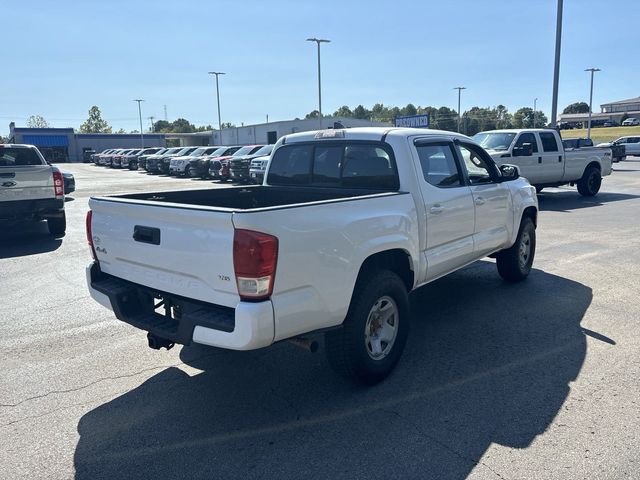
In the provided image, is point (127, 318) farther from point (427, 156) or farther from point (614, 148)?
point (614, 148)

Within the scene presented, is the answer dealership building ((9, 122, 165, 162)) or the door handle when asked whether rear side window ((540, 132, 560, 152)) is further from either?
dealership building ((9, 122, 165, 162))

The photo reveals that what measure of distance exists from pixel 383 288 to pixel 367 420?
0.95 m

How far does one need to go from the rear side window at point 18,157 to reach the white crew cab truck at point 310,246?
6515 mm

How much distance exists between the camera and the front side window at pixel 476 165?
Answer: 567 cm

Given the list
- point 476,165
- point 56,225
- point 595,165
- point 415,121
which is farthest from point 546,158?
point 415,121

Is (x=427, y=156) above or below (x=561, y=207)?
above

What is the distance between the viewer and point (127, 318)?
3.75 meters

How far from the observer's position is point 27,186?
9.44 m

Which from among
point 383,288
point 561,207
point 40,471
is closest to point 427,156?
point 383,288

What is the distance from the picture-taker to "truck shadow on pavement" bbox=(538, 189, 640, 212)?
14.3 meters

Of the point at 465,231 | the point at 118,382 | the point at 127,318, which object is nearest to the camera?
the point at 127,318

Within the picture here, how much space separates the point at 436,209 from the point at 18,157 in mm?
8658

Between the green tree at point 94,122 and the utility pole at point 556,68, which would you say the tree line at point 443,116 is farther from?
the utility pole at point 556,68

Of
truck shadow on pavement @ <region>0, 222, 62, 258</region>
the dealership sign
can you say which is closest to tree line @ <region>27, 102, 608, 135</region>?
the dealership sign
